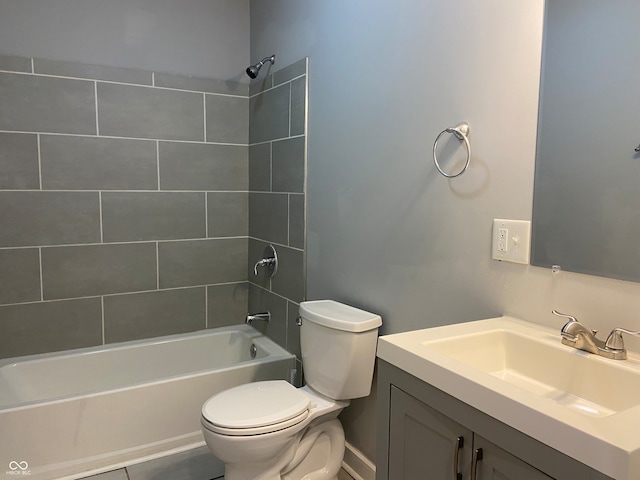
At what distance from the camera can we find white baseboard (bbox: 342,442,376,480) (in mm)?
2119

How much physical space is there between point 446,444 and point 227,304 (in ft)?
7.32

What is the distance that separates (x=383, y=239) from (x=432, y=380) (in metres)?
0.91

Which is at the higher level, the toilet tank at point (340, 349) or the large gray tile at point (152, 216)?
the large gray tile at point (152, 216)

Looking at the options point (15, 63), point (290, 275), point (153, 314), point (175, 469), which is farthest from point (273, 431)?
point (15, 63)

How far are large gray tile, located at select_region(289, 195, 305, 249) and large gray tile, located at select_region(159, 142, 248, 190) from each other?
632 mm

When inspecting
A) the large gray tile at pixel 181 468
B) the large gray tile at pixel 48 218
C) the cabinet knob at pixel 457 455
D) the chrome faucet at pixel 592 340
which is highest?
the large gray tile at pixel 48 218

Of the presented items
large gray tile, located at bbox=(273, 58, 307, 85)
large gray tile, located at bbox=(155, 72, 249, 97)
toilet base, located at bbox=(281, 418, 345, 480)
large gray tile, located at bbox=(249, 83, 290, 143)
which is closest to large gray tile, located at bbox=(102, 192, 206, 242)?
large gray tile, located at bbox=(249, 83, 290, 143)

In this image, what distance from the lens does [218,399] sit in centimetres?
187

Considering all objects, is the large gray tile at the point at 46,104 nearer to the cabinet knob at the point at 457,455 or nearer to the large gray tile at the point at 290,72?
the large gray tile at the point at 290,72

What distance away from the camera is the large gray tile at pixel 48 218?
2523 millimetres

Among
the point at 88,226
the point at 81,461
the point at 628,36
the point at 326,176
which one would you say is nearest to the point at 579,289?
the point at 628,36

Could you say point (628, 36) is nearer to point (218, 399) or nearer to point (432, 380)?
point (432, 380)

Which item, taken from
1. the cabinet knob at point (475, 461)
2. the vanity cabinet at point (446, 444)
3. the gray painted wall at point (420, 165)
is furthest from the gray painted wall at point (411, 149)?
the cabinet knob at point (475, 461)

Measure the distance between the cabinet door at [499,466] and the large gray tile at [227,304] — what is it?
90.7 inches
